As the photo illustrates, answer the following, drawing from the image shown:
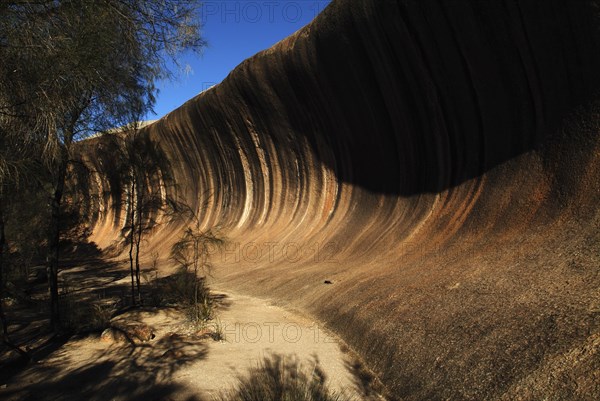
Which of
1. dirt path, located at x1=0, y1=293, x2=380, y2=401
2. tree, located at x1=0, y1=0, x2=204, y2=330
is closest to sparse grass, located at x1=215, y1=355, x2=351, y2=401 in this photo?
dirt path, located at x1=0, y1=293, x2=380, y2=401

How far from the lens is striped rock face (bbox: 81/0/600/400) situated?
409 cm

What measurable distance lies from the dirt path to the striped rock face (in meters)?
0.43

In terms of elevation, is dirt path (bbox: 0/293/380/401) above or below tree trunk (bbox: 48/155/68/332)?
below

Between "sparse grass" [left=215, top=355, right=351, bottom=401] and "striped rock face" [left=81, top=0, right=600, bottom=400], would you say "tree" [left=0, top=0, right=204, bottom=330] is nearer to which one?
"sparse grass" [left=215, top=355, right=351, bottom=401]

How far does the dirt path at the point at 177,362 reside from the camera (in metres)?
4.51

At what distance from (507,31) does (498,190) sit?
229 cm

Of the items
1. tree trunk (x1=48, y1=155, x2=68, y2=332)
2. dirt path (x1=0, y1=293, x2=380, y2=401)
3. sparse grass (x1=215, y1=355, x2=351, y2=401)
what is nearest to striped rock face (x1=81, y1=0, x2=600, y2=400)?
dirt path (x1=0, y1=293, x2=380, y2=401)

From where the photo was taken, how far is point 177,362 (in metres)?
5.24

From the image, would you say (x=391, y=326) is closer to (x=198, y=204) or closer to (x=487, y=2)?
(x=487, y=2)

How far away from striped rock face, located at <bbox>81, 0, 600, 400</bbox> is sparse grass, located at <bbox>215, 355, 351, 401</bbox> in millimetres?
742

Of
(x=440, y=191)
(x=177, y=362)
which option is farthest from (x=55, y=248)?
(x=440, y=191)

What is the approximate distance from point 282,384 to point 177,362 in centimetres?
188

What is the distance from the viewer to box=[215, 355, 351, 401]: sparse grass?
361cm

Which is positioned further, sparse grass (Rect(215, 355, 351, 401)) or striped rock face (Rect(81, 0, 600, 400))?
striped rock face (Rect(81, 0, 600, 400))
